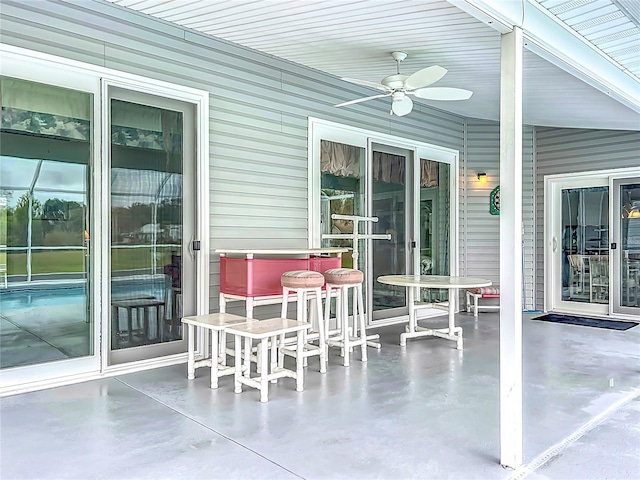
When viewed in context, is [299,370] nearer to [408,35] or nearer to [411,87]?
[411,87]

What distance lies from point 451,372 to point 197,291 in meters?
2.42

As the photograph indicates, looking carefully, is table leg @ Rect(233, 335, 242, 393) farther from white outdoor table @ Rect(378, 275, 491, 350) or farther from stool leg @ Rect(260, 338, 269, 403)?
white outdoor table @ Rect(378, 275, 491, 350)

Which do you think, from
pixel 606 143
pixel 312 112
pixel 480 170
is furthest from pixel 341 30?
pixel 606 143

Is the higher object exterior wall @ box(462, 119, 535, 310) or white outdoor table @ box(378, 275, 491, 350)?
exterior wall @ box(462, 119, 535, 310)

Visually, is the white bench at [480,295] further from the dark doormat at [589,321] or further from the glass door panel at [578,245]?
the glass door panel at [578,245]

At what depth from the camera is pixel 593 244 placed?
24.8 feet

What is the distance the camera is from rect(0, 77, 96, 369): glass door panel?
12.1 ft

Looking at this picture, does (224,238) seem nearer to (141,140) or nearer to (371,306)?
(141,140)

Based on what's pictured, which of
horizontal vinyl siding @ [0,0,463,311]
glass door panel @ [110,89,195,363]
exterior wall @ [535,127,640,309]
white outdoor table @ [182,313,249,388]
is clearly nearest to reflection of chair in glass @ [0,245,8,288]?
glass door panel @ [110,89,195,363]

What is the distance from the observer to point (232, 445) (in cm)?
271

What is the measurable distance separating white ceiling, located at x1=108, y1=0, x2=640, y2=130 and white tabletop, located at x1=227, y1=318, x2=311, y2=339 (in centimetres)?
239

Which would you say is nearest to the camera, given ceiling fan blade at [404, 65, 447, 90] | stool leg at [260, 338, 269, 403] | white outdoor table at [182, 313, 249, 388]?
stool leg at [260, 338, 269, 403]

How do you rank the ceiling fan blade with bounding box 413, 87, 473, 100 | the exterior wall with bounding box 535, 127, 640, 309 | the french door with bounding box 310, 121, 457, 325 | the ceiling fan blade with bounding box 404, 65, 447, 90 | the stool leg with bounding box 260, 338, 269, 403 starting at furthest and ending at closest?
the exterior wall with bounding box 535, 127, 640, 309 → the french door with bounding box 310, 121, 457, 325 → the ceiling fan blade with bounding box 413, 87, 473, 100 → the ceiling fan blade with bounding box 404, 65, 447, 90 → the stool leg with bounding box 260, 338, 269, 403

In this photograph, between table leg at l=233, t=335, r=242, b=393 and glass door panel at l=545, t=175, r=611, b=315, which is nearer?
table leg at l=233, t=335, r=242, b=393
